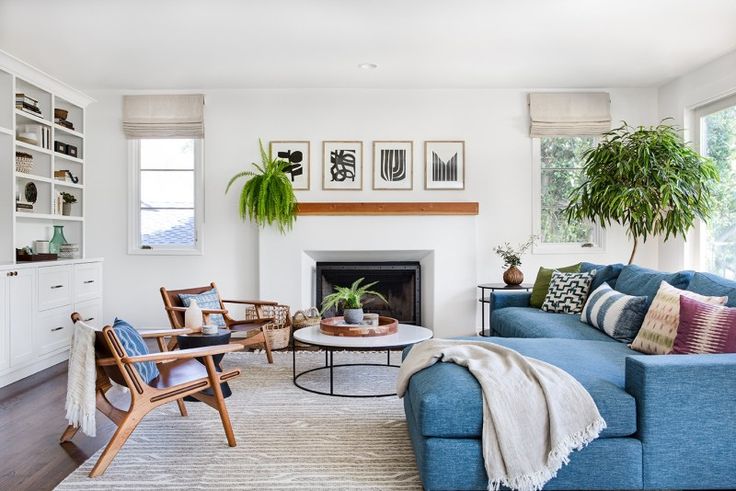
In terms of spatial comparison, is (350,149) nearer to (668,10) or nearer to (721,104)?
(668,10)

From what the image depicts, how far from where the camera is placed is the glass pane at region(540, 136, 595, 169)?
5781 millimetres

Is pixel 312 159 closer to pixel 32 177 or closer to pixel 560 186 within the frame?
pixel 32 177

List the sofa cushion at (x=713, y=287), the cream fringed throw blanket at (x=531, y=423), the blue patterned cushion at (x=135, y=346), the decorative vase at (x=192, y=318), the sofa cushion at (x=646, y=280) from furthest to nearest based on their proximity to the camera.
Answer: the decorative vase at (x=192, y=318) < the sofa cushion at (x=646, y=280) < the sofa cushion at (x=713, y=287) < the blue patterned cushion at (x=135, y=346) < the cream fringed throw blanket at (x=531, y=423)

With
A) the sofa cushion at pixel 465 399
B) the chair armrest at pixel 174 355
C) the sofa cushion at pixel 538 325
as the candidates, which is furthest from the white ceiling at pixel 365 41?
the sofa cushion at pixel 465 399

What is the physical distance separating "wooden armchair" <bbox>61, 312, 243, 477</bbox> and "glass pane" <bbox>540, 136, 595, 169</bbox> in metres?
4.12

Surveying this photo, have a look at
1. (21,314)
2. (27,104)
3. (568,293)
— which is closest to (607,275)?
(568,293)

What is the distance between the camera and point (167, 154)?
5777 mm

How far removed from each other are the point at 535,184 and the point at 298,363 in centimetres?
301

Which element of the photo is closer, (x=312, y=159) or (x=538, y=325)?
(x=538, y=325)

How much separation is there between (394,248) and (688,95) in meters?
3.08

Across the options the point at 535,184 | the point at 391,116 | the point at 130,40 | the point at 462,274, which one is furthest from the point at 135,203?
the point at 535,184

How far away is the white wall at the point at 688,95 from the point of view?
469 centimetres

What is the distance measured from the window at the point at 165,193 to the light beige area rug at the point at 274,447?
8.12 feet

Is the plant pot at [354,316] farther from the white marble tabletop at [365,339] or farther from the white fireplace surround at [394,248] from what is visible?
the white fireplace surround at [394,248]
